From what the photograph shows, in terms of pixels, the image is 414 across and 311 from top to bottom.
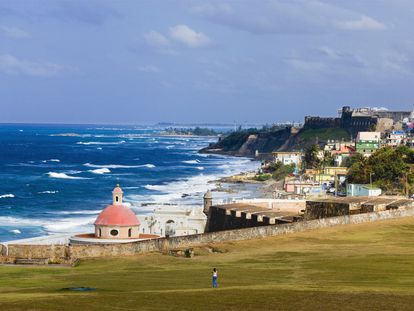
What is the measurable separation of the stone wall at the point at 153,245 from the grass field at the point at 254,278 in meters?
0.60

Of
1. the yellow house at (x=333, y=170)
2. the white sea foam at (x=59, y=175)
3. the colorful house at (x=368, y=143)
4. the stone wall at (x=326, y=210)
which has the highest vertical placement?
the colorful house at (x=368, y=143)

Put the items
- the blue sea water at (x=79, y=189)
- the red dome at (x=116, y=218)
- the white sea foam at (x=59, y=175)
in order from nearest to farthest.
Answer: the red dome at (x=116, y=218), the blue sea water at (x=79, y=189), the white sea foam at (x=59, y=175)

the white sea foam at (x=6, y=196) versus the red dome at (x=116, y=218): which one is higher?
the red dome at (x=116, y=218)

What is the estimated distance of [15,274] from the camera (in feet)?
124

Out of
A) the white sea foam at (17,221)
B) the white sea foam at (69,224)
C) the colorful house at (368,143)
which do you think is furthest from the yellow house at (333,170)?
the white sea foam at (17,221)

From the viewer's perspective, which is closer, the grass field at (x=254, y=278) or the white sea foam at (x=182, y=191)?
the grass field at (x=254, y=278)

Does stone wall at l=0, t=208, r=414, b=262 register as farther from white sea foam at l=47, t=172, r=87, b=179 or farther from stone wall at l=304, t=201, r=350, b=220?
white sea foam at l=47, t=172, r=87, b=179

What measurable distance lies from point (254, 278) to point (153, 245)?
29.8 feet

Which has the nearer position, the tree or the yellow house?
the tree

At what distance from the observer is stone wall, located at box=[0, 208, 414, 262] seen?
42.0 meters

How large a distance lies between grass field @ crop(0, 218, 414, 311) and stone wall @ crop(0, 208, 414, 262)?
598 millimetres

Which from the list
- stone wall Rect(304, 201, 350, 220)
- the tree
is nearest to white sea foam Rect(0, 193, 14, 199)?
the tree

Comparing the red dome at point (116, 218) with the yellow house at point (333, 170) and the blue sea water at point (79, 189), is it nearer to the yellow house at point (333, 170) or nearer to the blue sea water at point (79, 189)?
the blue sea water at point (79, 189)

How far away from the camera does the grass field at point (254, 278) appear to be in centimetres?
2855
